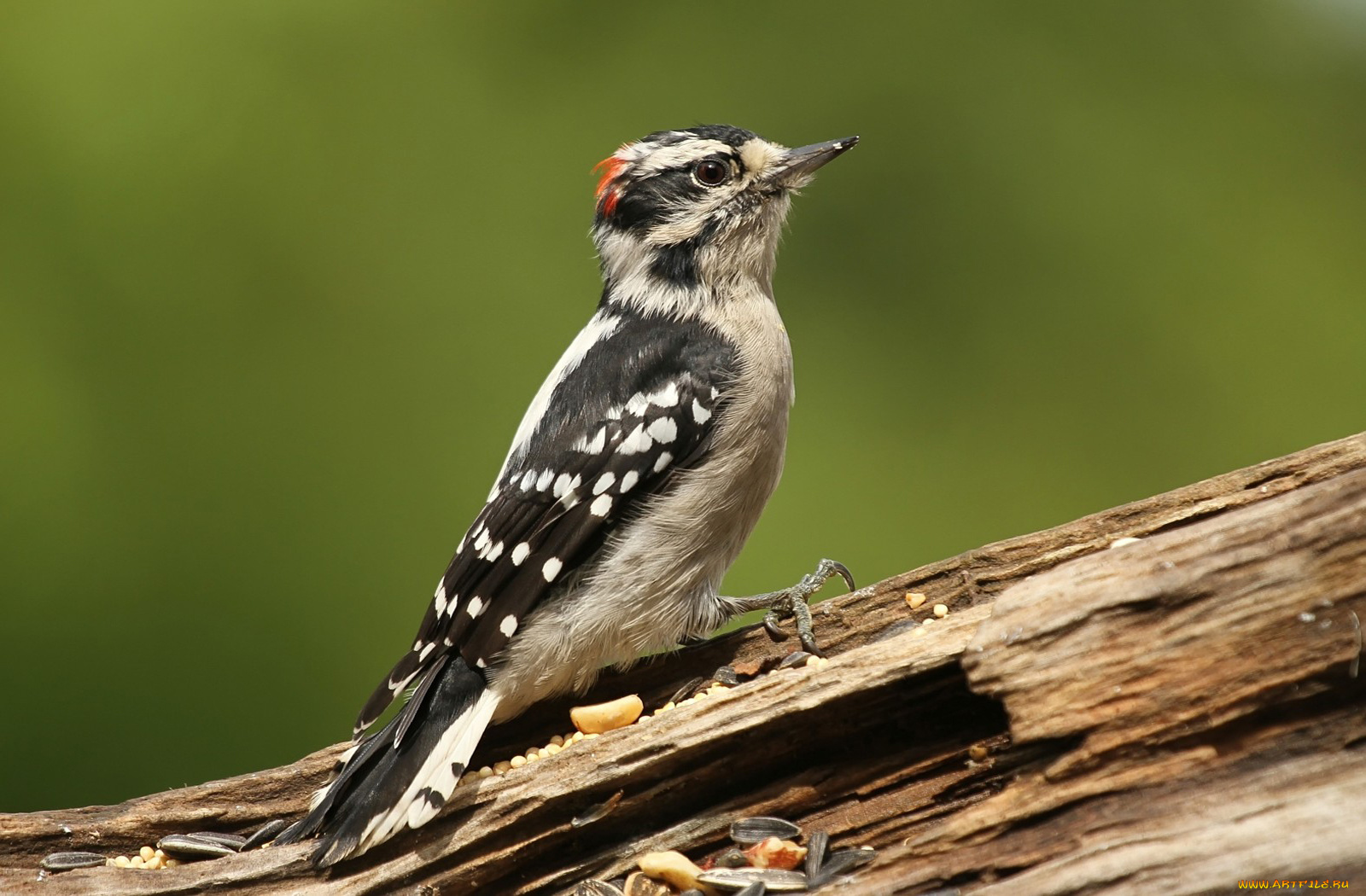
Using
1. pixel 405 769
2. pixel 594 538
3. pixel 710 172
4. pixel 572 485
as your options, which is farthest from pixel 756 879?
pixel 710 172

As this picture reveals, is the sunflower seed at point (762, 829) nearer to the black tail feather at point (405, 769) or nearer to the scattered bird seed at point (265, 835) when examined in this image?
the black tail feather at point (405, 769)

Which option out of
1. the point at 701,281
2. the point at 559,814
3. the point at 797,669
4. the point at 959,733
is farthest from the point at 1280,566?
the point at 701,281

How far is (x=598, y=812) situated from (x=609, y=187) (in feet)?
7.11

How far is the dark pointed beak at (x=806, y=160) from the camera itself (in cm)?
384

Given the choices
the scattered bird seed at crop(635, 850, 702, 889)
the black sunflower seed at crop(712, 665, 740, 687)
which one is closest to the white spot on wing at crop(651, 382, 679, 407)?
the black sunflower seed at crop(712, 665, 740, 687)

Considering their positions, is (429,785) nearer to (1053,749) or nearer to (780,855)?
(780,855)

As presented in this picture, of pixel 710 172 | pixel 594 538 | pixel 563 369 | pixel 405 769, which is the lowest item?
pixel 405 769

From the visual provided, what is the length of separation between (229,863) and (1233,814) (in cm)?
245

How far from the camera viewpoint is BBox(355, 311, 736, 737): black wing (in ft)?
10.5

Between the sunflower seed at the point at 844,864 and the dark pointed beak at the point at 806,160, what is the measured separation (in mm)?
2216

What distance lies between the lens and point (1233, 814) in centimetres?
209

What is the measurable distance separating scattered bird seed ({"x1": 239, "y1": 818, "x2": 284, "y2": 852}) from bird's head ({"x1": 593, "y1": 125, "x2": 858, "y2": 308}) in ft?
6.36

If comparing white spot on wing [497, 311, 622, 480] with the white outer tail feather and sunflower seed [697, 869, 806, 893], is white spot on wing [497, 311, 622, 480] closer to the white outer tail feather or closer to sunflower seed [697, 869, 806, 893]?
the white outer tail feather

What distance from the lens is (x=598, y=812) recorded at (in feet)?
9.04
